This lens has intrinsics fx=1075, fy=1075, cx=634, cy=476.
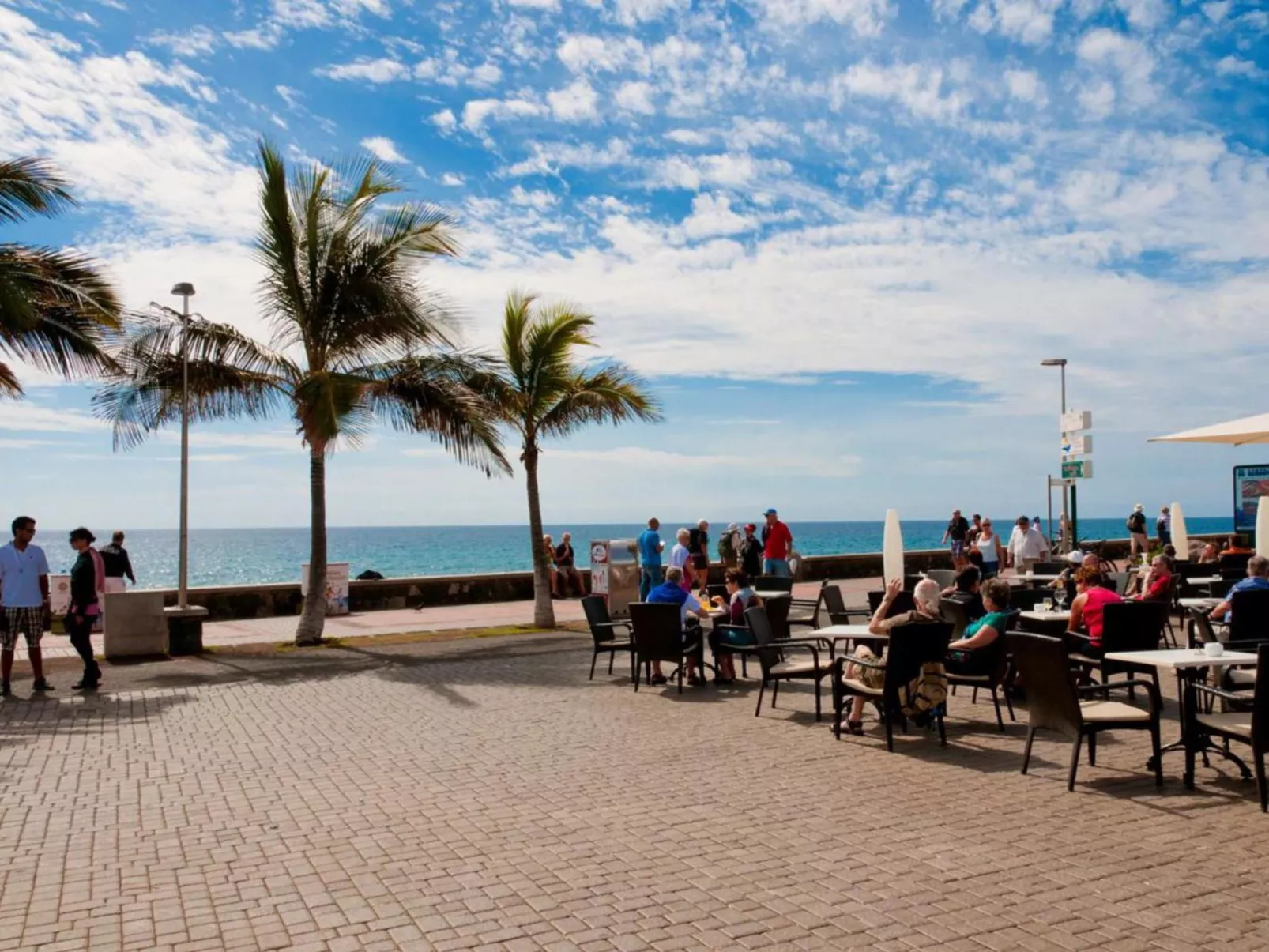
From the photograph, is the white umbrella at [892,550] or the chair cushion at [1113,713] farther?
the white umbrella at [892,550]

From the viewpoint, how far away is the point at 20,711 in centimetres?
1054

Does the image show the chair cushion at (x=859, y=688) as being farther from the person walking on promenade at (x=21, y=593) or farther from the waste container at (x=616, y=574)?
the waste container at (x=616, y=574)

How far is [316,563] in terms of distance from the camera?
53.3 feet

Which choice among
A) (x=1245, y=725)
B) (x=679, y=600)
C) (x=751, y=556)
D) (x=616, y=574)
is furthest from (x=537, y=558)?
(x=1245, y=725)

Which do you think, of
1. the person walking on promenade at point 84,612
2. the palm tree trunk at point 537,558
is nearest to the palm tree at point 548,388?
the palm tree trunk at point 537,558

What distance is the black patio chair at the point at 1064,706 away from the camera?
6.90m

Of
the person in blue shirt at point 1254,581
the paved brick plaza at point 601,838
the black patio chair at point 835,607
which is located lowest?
the paved brick plaza at point 601,838

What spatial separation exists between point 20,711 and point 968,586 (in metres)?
9.31

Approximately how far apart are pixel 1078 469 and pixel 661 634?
13.8 meters

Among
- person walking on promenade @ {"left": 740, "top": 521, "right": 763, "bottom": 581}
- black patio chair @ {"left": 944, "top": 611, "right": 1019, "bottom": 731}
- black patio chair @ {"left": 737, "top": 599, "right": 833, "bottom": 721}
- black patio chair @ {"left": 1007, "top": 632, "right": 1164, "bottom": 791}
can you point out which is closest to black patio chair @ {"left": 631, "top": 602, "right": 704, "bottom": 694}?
black patio chair @ {"left": 737, "top": 599, "right": 833, "bottom": 721}

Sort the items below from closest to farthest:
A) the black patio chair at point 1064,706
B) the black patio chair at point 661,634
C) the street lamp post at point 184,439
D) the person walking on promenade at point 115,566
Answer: the black patio chair at point 1064,706 → the black patio chair at point 661,634 → the street lamp post at point 184,439 → the person walking on promenade at point 115,566

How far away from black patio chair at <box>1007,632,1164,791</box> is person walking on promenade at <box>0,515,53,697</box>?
9.78 metres

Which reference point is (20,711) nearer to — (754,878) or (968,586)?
(754,878)

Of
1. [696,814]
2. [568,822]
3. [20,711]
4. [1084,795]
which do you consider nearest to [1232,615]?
[1084,795]
